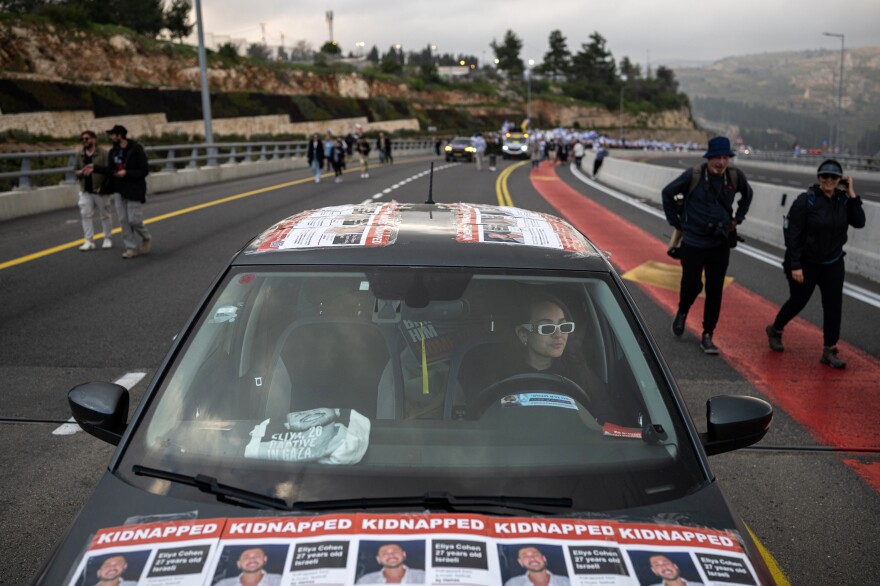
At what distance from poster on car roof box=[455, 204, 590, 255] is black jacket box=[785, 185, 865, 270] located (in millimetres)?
4595

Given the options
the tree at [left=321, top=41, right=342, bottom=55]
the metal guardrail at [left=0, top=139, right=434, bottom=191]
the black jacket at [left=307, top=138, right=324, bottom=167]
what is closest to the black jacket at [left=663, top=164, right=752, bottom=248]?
the metal guardrail at [left=0, top=139, right=434, bottom=191]

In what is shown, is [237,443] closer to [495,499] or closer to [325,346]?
[325,346]

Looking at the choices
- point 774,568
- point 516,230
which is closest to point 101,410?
point 516,230

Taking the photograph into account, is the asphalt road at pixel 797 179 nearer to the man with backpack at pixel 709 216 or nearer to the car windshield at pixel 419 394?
the man with backpack at pixel 709 216

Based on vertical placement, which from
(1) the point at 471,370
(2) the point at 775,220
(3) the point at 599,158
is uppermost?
(1) the point at 471,370

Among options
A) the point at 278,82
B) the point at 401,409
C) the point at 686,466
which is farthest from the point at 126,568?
the point at 278,82

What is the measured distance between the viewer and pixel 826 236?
25.3 feet

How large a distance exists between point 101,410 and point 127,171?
36.9 feet

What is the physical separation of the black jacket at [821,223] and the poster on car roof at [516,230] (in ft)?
15.1

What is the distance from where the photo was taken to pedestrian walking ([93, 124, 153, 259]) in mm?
13406

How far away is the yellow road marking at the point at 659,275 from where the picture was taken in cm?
1227

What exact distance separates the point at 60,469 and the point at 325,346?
2877 mm

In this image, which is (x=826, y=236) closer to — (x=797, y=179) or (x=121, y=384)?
(x=121, y=384)

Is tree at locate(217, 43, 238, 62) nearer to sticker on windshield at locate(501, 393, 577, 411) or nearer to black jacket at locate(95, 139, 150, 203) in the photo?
black jacket at locate(95, 139, 150, 203)
